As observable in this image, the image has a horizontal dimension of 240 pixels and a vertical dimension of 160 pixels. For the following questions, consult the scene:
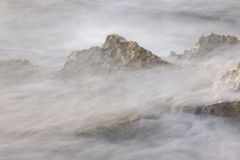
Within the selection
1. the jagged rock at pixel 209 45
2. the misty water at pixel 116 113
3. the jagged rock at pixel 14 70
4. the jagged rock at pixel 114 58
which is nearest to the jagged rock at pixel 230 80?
the misty water at pixel 116 113

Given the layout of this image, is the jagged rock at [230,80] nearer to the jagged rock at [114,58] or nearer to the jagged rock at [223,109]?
the jagged rock at [223,109]

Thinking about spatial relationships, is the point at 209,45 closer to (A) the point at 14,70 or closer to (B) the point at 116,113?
(B) the point at 116,113

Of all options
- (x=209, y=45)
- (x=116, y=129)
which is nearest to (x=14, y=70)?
(x=116, y=129)

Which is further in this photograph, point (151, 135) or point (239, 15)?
point (239, 15)

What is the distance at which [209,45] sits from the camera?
24.3ft

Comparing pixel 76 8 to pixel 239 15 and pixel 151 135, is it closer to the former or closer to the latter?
pixel 239 15

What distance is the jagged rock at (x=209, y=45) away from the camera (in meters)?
7.27

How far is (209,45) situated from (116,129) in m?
2.71

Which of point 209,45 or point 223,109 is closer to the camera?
point 223,109

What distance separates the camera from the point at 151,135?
5.45m

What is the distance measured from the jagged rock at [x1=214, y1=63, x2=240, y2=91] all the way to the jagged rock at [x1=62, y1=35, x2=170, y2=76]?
3.52 feet

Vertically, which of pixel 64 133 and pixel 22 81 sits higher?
pixel 22 81

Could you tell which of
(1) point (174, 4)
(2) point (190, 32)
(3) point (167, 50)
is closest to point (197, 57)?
(3) point (167, 50)

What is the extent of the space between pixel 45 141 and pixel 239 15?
8553mm
